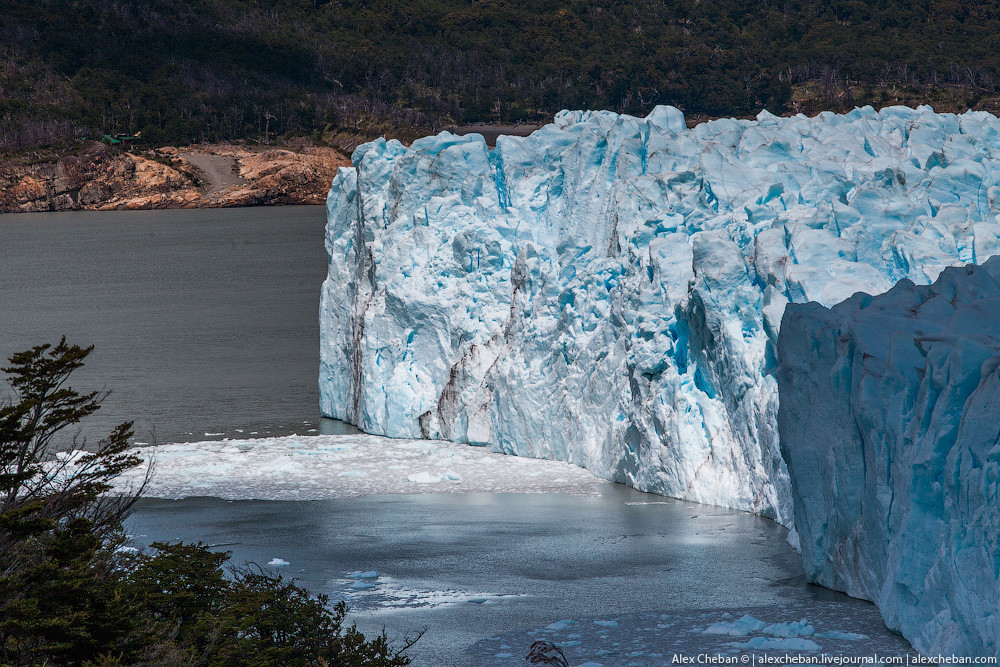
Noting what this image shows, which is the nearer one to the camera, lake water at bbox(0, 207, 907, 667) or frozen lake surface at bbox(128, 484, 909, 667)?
frozen lake surface at bbox(128, 484, 909, 667)

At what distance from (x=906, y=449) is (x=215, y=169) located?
71.3 meters

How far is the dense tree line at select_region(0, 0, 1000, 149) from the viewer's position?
228 ft

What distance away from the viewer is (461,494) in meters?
15.9

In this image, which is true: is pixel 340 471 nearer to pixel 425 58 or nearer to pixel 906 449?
pixel 906 449

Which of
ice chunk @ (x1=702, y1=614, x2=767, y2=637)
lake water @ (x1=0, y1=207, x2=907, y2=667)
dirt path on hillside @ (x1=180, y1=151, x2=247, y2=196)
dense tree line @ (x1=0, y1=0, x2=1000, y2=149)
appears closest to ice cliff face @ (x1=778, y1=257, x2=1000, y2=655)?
lake water @ (x1=0, y1=207, x2=907, y2=667)

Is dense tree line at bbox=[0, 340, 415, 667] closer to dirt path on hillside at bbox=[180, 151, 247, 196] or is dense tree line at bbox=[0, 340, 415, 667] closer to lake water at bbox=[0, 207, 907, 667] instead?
lake water at bbox=[0, 207, 907, 667]

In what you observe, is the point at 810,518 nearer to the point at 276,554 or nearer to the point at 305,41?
the point at 276,554

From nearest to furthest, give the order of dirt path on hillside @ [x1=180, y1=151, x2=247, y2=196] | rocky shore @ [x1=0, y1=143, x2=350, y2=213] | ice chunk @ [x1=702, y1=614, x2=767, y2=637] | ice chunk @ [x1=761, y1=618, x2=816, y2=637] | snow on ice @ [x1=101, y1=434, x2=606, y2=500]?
ice chunk @ [x1=761, y1=618, x2=816, y2=637] < ice chunk @ [x1=702, y1=614, x2=767, y2=637] < snow on ice @ [x1=101, y1=434, x2=606, y2=500] < rocky shore @ [x1=0, y1=143, x2=350, y2=213] < dirt path on hillside @ [x1=180, y1=151, x2=247, y2=196]

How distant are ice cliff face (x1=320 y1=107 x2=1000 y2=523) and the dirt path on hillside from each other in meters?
55.9

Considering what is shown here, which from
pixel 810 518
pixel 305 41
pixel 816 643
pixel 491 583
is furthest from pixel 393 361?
pixel 305 41

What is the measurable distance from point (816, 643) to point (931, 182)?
29.0 ft

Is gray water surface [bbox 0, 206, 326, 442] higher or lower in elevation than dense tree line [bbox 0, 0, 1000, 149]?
lower

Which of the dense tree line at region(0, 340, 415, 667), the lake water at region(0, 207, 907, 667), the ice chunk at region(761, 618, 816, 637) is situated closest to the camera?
the dense tree line at region(0, 340, 415, 667)

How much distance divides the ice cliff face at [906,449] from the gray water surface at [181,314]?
1077 cm
